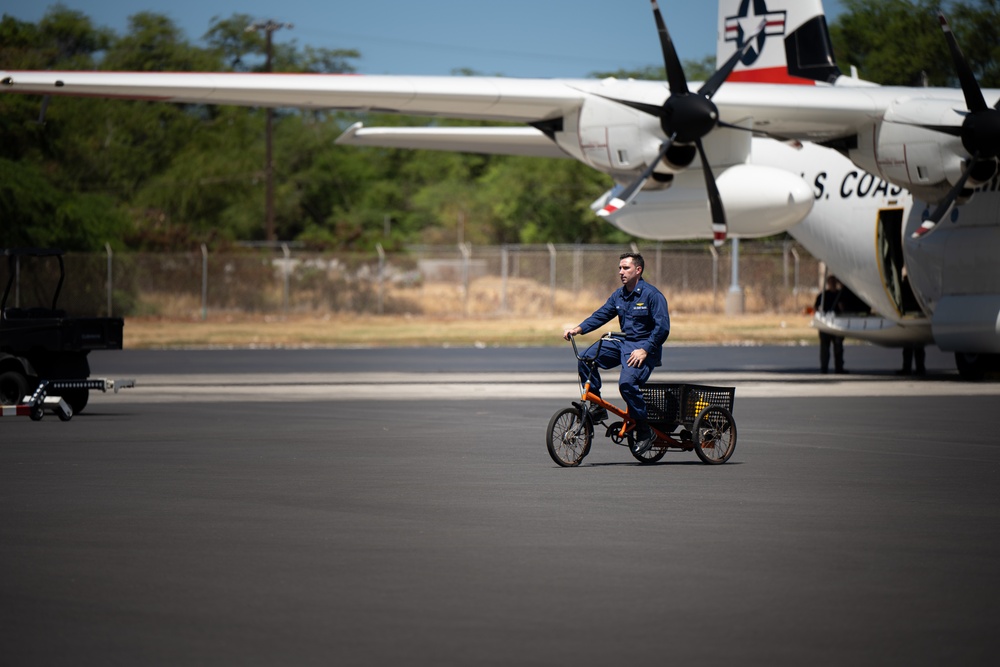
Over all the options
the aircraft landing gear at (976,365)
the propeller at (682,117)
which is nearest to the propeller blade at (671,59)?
the propeller at (682,117)

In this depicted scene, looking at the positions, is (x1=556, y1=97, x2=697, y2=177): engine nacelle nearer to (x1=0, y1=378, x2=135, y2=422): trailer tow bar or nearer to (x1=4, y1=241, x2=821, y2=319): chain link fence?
(x1=0, y1=378, x2=135, y2=422): trailer tow bar

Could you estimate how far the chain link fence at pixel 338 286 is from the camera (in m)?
45.2

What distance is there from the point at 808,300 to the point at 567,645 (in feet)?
145

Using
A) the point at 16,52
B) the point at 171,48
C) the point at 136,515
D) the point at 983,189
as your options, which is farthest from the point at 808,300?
the point at 136,515

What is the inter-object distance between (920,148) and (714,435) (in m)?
10.0

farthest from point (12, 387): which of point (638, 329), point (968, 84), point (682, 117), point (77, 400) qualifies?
point (968, 84)

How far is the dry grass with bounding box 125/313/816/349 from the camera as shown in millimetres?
37719

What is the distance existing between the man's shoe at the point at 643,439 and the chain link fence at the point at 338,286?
31.5 m

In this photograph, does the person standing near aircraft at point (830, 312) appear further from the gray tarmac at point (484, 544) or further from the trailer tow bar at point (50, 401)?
the trailer tow bar at point (50, 401)

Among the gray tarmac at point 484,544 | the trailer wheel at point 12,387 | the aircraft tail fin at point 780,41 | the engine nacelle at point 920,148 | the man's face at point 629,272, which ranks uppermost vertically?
the aircraft tail fin at point 780,41

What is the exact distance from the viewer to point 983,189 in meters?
21.5

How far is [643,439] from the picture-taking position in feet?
39.4

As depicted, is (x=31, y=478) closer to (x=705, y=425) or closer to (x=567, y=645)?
(x=705, y=425)

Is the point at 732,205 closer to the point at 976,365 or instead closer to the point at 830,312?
the point at 830,312
